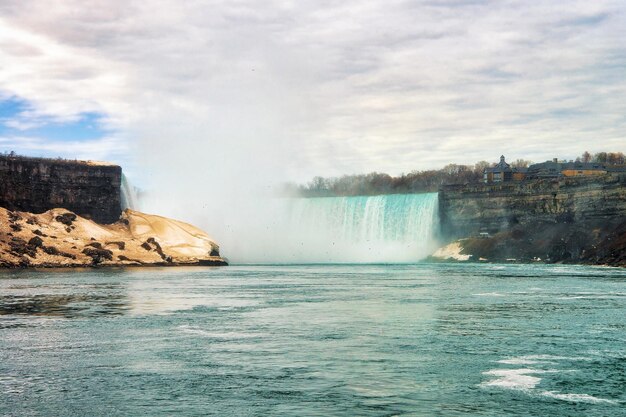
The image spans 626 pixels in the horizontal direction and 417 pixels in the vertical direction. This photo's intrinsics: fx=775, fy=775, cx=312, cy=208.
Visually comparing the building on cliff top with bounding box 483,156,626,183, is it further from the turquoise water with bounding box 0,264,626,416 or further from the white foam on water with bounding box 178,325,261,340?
the white foam on water with bounding box 178,325,261,340

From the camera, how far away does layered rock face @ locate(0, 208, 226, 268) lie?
9812cm

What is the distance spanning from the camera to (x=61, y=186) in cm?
11425

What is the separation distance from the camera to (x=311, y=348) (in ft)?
80.4

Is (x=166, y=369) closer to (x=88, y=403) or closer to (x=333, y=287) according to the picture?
(x=88, y=403)

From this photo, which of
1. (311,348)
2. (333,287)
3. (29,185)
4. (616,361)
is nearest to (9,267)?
(29,185)

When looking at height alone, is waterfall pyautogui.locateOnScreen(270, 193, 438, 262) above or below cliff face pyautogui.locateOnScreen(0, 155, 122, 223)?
below

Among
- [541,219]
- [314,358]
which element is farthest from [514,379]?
[541,219]

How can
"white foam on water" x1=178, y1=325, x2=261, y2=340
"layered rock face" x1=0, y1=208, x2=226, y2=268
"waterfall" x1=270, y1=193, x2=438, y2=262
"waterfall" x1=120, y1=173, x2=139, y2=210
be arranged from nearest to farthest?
"white foam on water" x1=178, y1=325, x2=261, y2=340
"layered rock face" x1=0, y1=208, x2=226, y2=268
"waterfall" x1=120, y1=173, x2=139, y2=210
"waterfall" x1=270, y1=193, x2=438, y2=262

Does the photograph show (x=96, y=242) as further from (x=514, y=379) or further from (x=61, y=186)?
(x=514, y=379)

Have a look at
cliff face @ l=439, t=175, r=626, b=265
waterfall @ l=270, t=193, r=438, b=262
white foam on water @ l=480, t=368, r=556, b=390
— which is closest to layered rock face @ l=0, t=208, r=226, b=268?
waterfall @ l=270, t=193, r=438, b=262

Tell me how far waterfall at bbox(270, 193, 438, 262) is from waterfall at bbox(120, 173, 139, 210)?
3133 centimetres

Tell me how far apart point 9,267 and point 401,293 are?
209 ft

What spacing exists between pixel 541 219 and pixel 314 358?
123126 millimetres

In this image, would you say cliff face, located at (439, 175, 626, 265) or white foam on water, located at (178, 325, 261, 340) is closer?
white foam on water, located at (178, 325, 261, 340)
